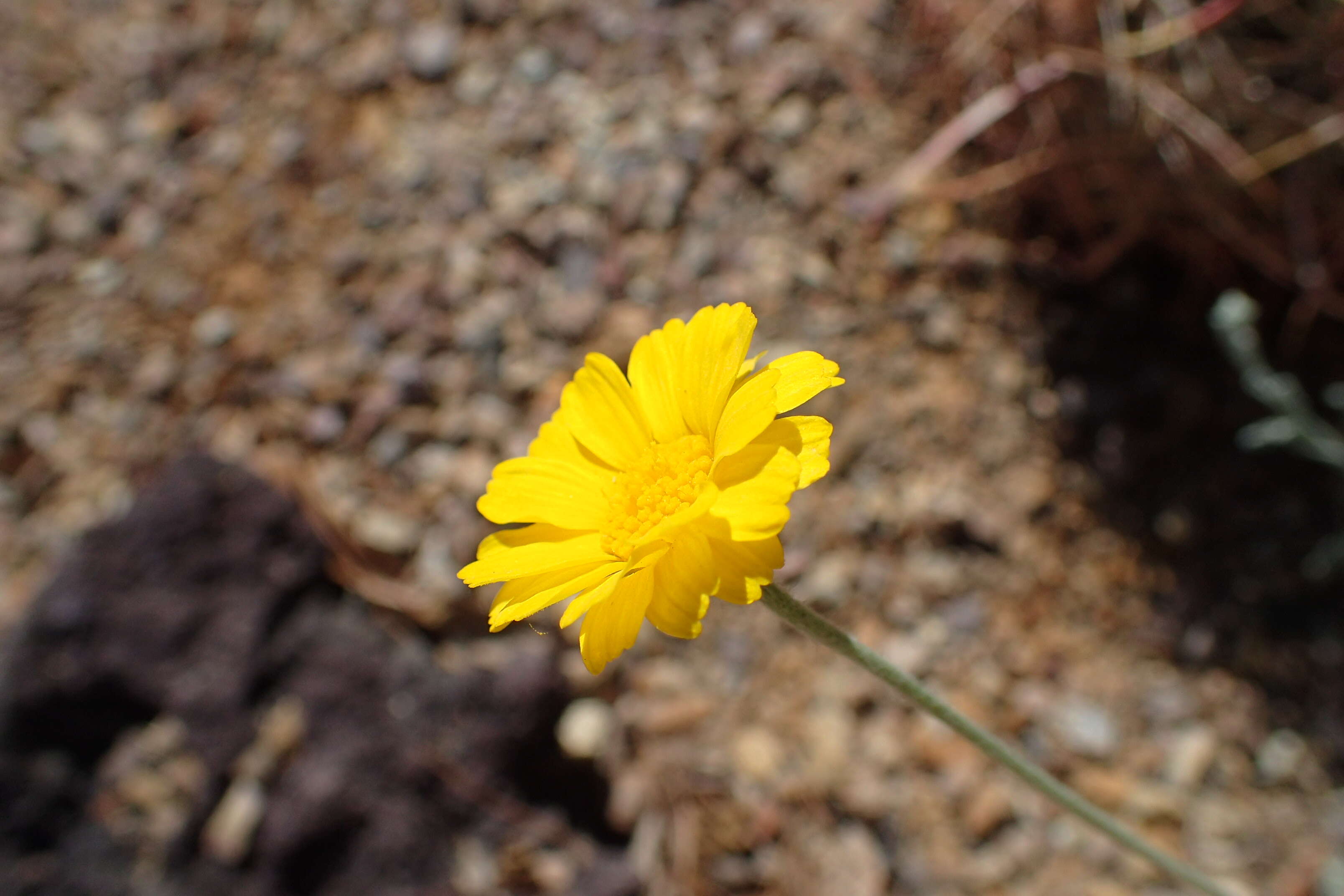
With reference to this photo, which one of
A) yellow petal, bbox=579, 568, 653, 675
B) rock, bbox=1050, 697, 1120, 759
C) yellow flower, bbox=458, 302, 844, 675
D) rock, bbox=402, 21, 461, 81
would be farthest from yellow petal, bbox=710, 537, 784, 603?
rock, bbox=402, 21, 461, 81

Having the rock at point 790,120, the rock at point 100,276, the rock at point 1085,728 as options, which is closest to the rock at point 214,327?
the rock at point 100,276

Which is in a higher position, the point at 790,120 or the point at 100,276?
the point at 790,120

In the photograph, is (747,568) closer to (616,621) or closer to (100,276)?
(616,621)

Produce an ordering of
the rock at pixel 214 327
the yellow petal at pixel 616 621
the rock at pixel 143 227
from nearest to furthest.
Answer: the yellow petal at pixel 616 621 < the rock at pixel 214 327 < the rock at pixel 143 227

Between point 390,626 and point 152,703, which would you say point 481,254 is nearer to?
point 390,626

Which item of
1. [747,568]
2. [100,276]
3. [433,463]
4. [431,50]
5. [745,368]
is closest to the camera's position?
[747,568]

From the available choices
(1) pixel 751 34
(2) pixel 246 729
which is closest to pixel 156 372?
(2) pixel 246 729

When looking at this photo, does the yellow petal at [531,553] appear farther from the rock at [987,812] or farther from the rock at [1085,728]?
the rock at [1085,728]

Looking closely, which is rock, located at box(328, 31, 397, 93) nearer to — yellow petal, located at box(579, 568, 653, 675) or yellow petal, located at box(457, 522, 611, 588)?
yellow petal, located at box(457, 522, 611, 588)
